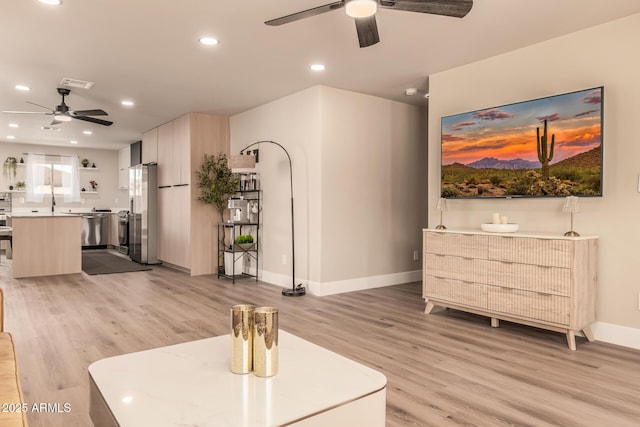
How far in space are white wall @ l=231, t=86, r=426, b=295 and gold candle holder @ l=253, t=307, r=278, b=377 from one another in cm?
359

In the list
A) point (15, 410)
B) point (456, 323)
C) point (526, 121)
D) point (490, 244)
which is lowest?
point (456, 323)

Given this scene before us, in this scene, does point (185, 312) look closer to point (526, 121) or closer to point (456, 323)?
point (456, 323)

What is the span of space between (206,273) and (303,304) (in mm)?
2636

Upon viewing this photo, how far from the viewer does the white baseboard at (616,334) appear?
3291 mm

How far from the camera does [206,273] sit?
6.82m

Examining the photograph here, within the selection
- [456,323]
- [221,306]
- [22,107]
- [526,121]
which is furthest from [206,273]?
[526,121]

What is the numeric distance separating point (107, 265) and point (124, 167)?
3.97 metres

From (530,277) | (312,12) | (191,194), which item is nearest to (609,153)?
(530,277)

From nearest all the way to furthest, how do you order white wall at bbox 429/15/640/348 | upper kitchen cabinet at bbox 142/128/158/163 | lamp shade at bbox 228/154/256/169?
1. white wall at bbox 429/15/640/348
2. lamp shade at bbox 228/154/256/169
3. upper kitchen cabinet at bbox 142/128/158/163

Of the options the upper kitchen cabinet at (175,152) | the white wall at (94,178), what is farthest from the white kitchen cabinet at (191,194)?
the white wall at (94,178)

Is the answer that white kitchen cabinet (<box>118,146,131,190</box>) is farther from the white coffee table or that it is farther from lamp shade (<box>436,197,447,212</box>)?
the white coffee table

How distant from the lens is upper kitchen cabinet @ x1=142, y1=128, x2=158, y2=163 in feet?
26.5

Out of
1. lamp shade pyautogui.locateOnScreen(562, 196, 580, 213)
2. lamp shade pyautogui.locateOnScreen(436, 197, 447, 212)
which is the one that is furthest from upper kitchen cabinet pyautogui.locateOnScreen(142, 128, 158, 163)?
lamp shade pyautogui.locateOnScreen(562, 196, 580, 213)

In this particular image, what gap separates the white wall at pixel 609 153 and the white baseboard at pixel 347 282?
2150 mm
